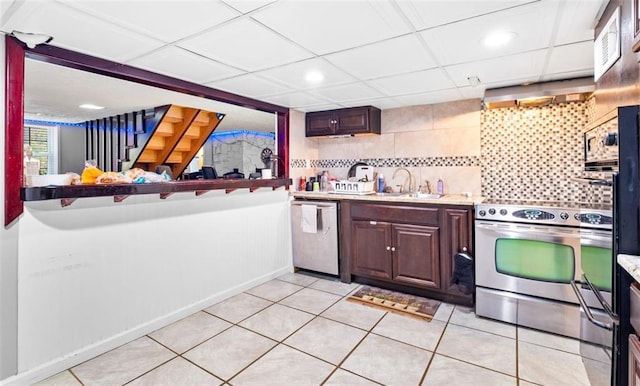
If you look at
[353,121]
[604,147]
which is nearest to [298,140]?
[353,121]

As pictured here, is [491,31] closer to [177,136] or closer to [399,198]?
[399,198]

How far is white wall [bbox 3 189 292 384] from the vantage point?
1904 mm

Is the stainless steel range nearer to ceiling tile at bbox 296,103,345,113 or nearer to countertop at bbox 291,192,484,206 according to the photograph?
countertop at bbox 291,192,484,206

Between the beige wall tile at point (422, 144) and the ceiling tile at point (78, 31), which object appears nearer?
the ceiling tile at point (78, 31)

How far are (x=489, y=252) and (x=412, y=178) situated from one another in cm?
137

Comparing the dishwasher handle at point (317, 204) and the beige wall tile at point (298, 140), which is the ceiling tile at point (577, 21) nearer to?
the dishwasher handle at point (317, 204)

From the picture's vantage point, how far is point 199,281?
9.41ft

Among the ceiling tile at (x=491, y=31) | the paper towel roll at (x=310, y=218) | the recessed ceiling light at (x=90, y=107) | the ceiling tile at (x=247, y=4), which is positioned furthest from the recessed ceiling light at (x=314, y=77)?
the recessed ceiling light at (x=90, y=107)

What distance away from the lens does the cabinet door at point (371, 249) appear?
323 centimetres

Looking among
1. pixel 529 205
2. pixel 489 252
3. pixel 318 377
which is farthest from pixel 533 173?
pixel 318 377

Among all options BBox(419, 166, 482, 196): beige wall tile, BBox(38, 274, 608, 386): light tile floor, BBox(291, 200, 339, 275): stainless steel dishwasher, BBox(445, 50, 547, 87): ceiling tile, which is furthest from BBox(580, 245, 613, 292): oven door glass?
BBox(291, 200, 339, 275): stainless steel dishwasher

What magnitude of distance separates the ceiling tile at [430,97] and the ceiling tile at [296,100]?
0.84 m

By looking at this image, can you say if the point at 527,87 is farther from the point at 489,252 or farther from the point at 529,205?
the point at 489,252

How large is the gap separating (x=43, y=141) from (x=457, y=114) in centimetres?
685
